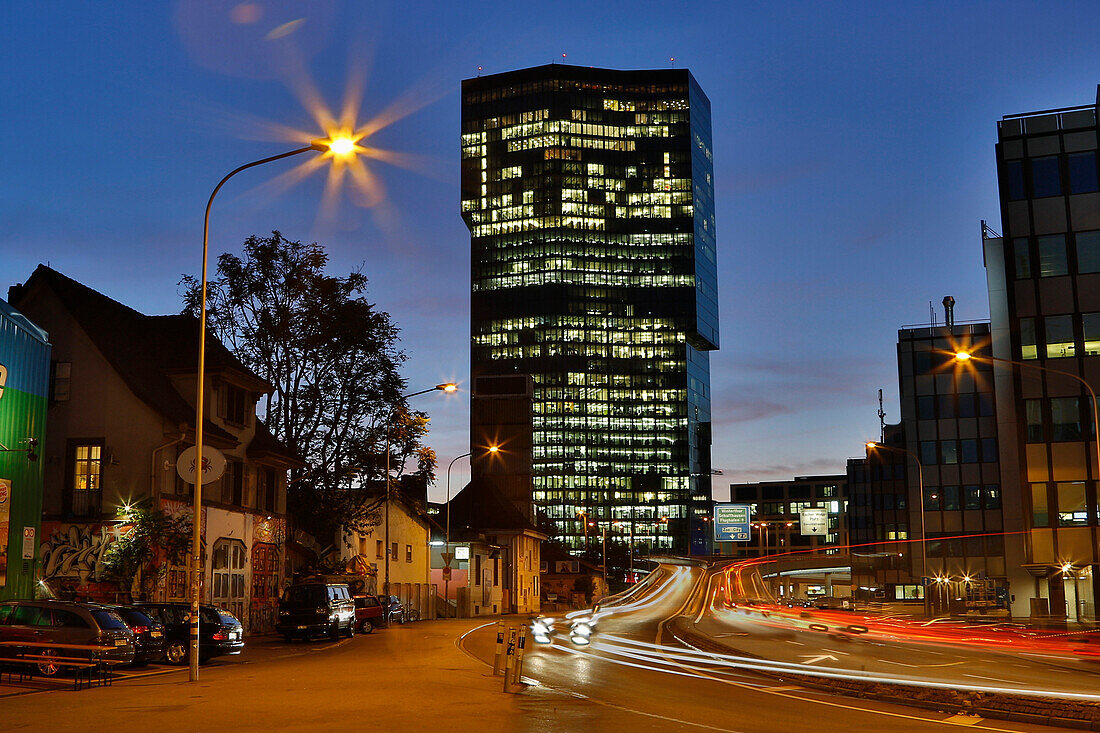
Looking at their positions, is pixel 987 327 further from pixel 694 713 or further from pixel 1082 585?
pixel 694 713

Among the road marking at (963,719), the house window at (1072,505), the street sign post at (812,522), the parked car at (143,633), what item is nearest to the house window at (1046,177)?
the house window at (1072,505)

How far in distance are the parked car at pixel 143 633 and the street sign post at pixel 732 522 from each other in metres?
95.3

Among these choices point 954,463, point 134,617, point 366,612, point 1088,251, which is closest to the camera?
point 134,617

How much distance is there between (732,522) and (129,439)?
87468mm

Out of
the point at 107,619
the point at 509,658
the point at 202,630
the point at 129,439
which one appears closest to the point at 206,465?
the point at 129,439

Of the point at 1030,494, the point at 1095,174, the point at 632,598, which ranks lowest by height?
the point at 632,598

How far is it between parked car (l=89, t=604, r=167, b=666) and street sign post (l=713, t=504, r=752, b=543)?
95.3 metres

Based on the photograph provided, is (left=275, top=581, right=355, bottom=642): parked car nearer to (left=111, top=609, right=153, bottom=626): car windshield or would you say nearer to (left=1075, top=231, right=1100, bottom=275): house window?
(left=111, top=609, right=153, bottom=626): car windshield

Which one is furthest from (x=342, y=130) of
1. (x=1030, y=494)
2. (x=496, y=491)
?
(x=496, y=491)

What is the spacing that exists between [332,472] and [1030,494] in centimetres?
3623

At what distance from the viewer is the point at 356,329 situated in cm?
5081

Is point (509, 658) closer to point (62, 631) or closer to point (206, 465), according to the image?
point (62, 631)

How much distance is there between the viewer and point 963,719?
54.7 ft

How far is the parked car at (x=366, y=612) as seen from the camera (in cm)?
4339
